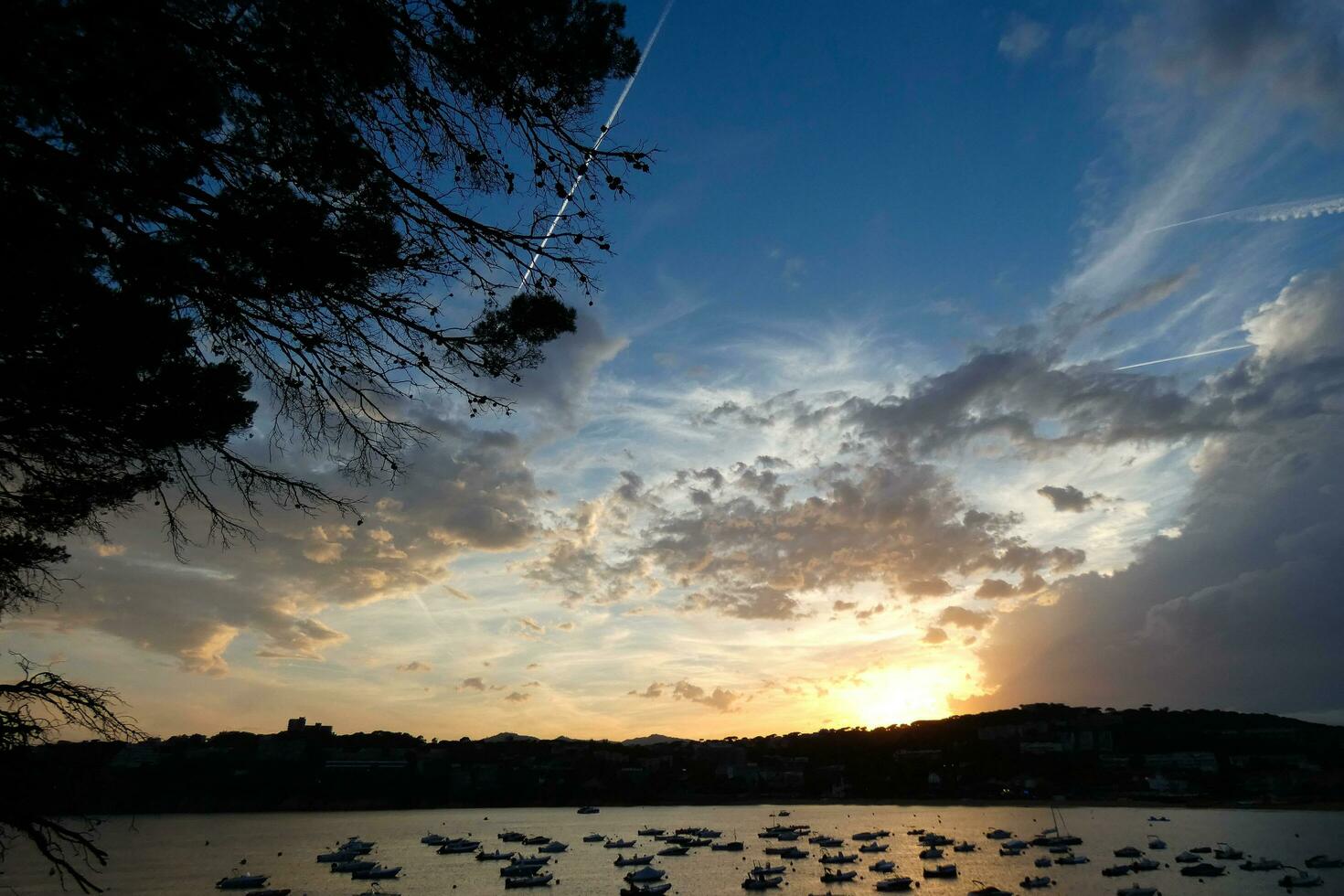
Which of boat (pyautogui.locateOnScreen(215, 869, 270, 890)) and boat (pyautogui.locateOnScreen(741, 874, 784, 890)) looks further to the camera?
boat (pyautogui.locateOnScreen(215, 869, 270, 890))

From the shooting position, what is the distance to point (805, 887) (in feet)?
152

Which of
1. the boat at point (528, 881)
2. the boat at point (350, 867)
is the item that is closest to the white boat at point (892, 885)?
the boat at point (528, 881)

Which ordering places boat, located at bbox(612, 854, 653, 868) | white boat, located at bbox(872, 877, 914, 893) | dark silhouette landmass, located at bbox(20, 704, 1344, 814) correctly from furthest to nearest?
dark silhouette landmass, located at bbox(20, 704, 1344, 814)
boat, located at bbox(612, 854, 653, 868)
white boat, located at bbox(872, 877, 914, 893)

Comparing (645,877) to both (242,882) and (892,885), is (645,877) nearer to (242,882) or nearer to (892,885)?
(892,885)

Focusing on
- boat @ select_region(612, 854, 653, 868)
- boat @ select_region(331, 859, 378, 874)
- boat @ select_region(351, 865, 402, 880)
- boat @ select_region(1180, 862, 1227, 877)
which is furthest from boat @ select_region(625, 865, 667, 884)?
boat @ select_region(1180, 862, 1227, 877)

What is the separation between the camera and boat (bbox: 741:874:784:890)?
46531 mm


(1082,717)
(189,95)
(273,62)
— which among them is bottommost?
(189,95)

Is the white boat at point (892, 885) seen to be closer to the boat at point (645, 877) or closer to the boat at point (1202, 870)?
the boat at point (645, 877)

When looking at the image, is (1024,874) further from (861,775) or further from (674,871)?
(861,775)

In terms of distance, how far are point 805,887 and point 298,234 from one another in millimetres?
50871

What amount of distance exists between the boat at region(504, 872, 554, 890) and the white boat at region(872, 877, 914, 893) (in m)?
22.3

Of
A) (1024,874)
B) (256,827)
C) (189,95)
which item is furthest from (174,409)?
(256,827)

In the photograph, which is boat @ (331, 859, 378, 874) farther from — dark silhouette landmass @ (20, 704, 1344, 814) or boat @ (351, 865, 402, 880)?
dark silhouette landmass @ (20, 704, 1344, 814)

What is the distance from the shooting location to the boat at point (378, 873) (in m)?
53.4
